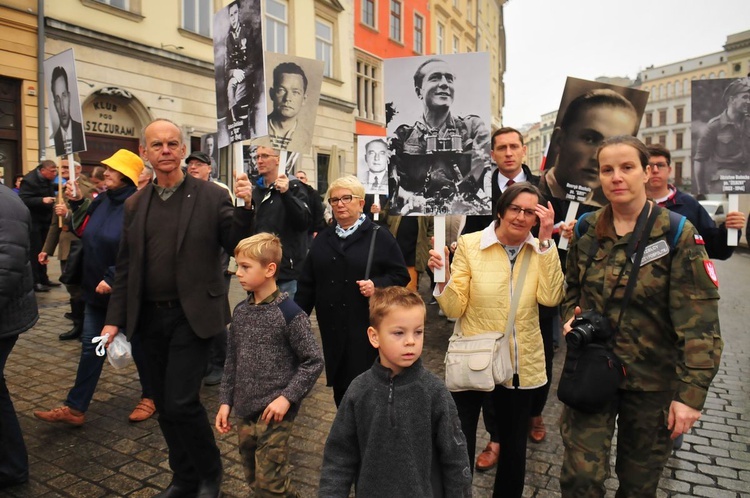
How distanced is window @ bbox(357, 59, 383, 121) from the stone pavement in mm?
23338

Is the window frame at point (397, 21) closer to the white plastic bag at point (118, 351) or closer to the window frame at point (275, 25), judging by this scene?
the window frame at point (275, 25)

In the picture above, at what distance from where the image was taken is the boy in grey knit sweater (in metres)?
2.83

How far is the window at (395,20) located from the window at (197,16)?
47.2 feet

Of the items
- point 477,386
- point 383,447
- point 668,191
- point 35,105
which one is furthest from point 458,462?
point 35,105

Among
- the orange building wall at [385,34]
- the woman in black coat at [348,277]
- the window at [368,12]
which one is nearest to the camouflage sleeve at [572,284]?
the woman in black coat at [348,277]

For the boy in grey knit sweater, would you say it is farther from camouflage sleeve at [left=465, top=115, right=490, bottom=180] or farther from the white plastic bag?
camouflage sleeve at [left=465, top=115, right=490, bottom=180]

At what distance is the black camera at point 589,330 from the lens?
8.34ft

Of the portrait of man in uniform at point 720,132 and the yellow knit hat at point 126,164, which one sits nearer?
the yellow knit hat at point 126,164

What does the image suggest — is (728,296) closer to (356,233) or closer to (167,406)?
(356,233)

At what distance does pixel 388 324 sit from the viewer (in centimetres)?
223

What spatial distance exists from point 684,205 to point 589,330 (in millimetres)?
2320

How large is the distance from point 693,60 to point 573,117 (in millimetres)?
90886

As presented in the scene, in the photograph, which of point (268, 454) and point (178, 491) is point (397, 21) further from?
point (268, 454)

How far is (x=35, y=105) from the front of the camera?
1283 centimetres
